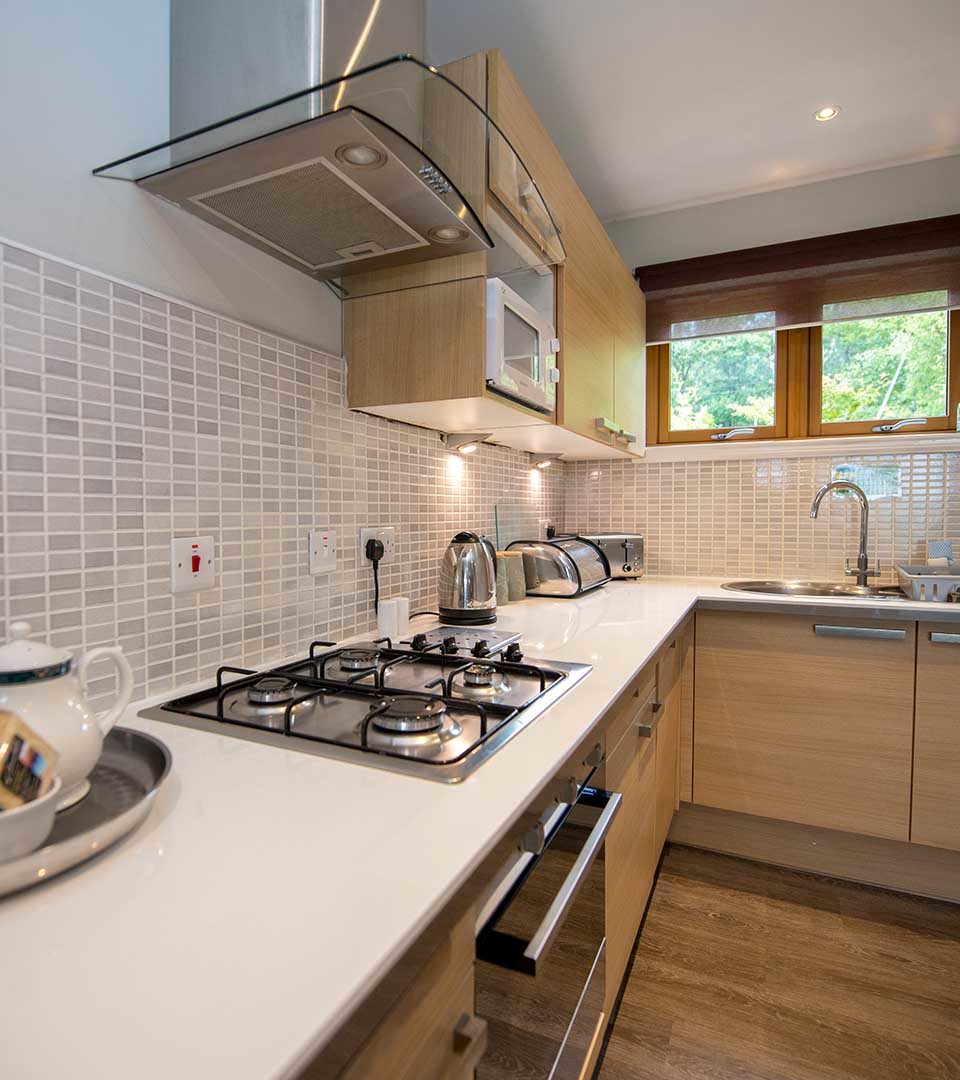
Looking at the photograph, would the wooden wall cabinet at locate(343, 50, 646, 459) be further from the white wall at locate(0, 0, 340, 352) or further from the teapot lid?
the teapot lid

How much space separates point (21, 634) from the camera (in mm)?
631

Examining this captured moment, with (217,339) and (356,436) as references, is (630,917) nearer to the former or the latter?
(356,436)

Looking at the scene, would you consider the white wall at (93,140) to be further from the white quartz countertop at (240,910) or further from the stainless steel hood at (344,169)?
the white quartz countertop at (240,910)

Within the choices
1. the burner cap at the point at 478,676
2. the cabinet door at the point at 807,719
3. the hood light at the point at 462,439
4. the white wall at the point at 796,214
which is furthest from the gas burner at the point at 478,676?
the white wall at the point at 796,214

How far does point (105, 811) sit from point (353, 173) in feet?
2.93

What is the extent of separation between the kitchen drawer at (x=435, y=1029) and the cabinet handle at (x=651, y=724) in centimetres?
86

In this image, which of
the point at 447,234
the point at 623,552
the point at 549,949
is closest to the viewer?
the point at 549,949

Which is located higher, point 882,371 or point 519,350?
point 882,371

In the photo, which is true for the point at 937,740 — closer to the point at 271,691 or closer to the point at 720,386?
the point at 720,386

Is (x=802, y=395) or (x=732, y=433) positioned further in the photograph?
(x=732, y=433)

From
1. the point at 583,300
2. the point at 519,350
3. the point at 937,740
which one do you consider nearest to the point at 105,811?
the point at 519,350

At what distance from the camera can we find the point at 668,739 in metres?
1.86

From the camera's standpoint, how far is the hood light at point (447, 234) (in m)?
1.18

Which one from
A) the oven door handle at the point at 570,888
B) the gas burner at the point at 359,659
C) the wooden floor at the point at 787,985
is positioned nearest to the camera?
the oven door handle at the point at 570,888
